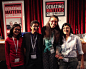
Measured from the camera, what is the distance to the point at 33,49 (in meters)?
1.41

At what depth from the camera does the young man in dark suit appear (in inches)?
54.7

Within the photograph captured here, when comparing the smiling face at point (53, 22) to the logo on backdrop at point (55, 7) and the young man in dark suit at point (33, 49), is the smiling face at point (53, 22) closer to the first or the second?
the young man in dark suit at point (33, 49)

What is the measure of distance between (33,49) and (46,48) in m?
0.24

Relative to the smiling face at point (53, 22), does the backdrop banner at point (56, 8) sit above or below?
above

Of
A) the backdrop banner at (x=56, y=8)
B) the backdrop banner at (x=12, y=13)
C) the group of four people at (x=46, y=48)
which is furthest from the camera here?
the backdrop banner at (x=12, y=13)

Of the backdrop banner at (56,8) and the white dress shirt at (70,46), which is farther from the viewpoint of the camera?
the backdrop banner at (56,8)

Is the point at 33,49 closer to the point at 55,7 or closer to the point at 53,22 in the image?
the point at 53,22

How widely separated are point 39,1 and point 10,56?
2709 mm

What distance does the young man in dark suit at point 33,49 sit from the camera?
1391 millimetres

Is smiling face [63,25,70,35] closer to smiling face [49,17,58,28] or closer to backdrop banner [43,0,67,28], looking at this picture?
smiling face [49,17,58,28]

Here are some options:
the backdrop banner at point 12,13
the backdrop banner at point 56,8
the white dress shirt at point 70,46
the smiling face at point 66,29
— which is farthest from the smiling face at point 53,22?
the backdrop banner at point 12,13

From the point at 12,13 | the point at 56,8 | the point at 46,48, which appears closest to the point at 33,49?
the point at 46,48

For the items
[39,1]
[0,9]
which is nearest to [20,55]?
[39,1]

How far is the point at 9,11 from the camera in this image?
11.6ft
